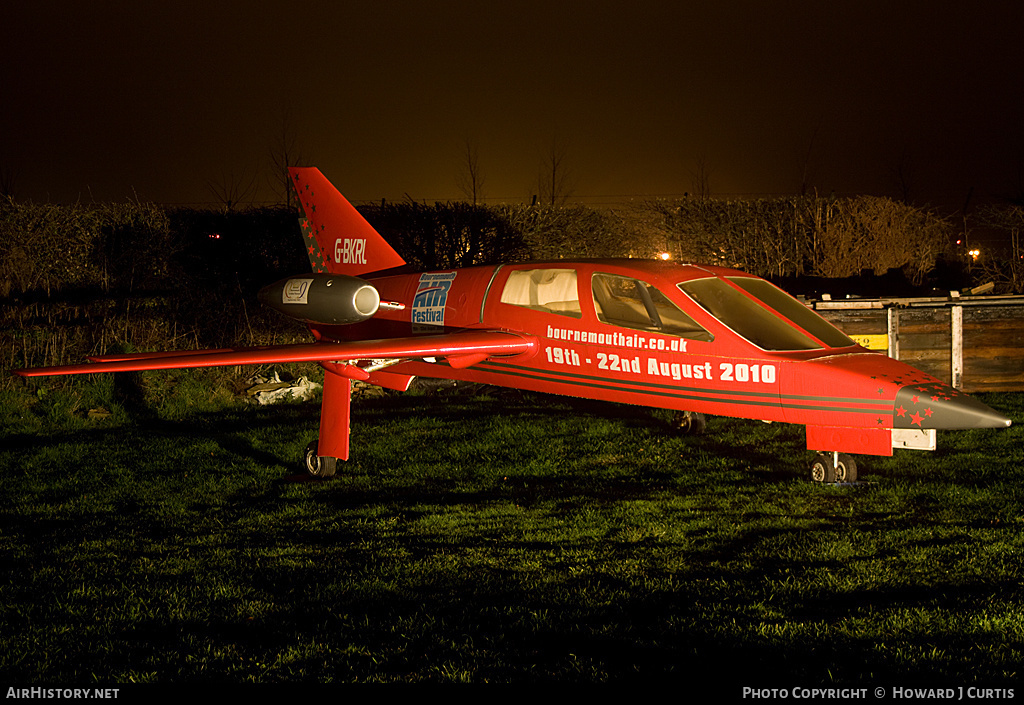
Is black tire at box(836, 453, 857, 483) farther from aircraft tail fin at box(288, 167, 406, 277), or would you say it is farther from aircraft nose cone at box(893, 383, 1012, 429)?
aircraft tail fin at box(288, 167, 406, 277)

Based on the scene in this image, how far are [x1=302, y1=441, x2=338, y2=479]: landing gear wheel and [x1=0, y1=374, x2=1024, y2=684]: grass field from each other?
0.25 meters

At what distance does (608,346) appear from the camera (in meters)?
7.98

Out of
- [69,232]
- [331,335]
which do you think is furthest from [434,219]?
[331,335]

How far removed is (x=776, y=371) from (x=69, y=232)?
15.5 meters

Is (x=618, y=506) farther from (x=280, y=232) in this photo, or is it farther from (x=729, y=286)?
(x=280, y=232)

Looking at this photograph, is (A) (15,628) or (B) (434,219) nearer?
(A) (15,628)

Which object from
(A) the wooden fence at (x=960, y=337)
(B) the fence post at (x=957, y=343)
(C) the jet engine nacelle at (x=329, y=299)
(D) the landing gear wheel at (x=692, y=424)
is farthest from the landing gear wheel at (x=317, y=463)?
(B) the fence post at (x=957, y=343)

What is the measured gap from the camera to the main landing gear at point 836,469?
8320mm

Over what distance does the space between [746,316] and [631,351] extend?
102cm

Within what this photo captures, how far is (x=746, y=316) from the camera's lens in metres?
7.76

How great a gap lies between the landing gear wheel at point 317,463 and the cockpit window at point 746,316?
438 cm

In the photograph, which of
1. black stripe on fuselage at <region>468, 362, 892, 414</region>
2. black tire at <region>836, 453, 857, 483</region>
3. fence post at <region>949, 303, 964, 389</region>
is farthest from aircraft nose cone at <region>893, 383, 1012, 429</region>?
fence post at <region>949, 303, 964, 389</region>

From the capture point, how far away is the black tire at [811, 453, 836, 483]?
8.38m
